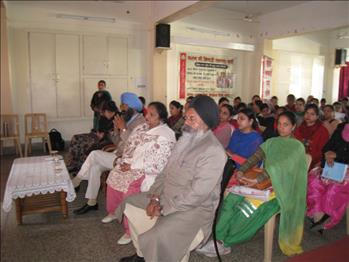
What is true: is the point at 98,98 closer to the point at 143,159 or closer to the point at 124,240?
the point at 143,159

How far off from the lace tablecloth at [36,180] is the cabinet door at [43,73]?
9.64 ft

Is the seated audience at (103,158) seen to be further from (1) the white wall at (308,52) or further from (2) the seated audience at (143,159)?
(1) the white wall at (308,52)

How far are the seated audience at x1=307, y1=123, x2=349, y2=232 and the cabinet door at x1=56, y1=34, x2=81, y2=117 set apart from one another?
4.90m

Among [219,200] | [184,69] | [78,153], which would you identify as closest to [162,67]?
[184,69]

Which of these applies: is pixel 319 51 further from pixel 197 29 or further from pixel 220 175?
pixel 220 175

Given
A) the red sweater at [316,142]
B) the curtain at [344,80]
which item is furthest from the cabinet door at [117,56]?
the curtain at [344,80]

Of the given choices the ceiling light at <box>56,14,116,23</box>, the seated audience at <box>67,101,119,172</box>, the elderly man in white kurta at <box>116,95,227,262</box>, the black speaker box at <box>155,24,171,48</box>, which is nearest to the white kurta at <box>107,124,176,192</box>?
the elderly man in white kurta at <box>116,95,227,262</box>

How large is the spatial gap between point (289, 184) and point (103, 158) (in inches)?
68.5

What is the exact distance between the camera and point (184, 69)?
24.8 ft

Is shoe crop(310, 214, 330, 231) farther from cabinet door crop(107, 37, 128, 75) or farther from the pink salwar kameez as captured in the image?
cabinet door crop(107, 37, 128, 75)

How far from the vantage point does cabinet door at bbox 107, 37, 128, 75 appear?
6398 mm

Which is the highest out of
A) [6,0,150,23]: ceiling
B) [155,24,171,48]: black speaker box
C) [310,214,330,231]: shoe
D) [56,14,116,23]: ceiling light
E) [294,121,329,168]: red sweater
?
[6,0,150,23]: ceiling

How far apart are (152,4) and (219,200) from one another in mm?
5621

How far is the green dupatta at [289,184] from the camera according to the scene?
2070 millimetres
